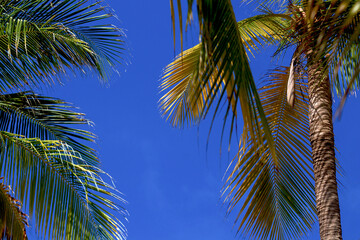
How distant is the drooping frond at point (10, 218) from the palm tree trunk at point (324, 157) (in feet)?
10.9

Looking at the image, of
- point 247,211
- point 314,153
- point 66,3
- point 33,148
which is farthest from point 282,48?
point 33,148

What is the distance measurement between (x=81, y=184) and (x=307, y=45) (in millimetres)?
2992

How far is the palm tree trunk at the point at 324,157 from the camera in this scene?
5.63 m

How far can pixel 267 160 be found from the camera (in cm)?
688

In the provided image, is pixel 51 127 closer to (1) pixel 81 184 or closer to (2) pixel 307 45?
(1) pixel 81 184

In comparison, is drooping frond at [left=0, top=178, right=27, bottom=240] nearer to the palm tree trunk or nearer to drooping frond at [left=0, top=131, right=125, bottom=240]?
drooping frond at [left=0, top=131, right=125, bottom=240]

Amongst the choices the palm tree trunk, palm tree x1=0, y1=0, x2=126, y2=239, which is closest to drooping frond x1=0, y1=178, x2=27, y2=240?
palm tree x1=0, y1=0, x2=126, y2=239

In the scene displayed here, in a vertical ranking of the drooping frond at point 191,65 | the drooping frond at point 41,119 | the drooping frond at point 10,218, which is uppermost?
the drooping frond at point 191,65

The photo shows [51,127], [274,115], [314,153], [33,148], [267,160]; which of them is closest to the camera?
[33,148]

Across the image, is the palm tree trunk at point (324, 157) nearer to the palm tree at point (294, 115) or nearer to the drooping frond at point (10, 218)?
the palm tree at point (294, 115)

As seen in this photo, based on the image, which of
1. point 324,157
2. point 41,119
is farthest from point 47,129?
point 324,157

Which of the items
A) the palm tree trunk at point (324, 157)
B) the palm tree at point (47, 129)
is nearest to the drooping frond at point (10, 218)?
the palm tree at point (47, 129)

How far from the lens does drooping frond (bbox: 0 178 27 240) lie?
535 centimetres

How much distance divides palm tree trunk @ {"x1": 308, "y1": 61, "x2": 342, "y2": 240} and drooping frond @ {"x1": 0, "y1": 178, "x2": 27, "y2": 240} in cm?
331
